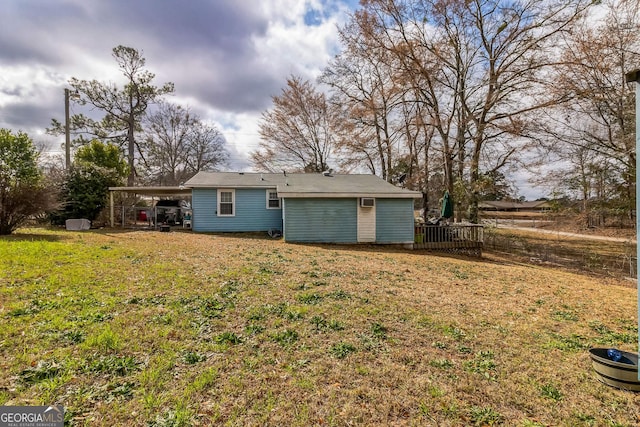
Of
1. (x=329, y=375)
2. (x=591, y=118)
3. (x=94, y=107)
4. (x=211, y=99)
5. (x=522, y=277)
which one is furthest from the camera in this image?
(x=211, y=99)

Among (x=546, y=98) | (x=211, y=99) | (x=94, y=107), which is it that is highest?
(x=211, y=99)

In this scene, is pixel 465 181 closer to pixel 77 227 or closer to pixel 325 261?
pixel 325 261

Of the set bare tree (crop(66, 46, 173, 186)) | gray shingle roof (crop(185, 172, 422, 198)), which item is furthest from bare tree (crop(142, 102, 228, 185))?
gray shingle roof (crop(185, 172, 422, 198))

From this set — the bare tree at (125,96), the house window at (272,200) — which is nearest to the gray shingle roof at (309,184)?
the house window at (272,200)

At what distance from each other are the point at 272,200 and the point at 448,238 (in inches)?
336

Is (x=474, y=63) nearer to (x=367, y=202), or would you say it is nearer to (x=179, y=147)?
(x=367, y=202)

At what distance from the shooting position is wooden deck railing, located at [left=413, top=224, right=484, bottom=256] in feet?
41.3

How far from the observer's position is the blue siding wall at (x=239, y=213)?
14.1 metres

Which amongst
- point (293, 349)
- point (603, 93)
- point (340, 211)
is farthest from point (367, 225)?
point (603, 93)

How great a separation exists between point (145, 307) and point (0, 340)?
1.35 meters

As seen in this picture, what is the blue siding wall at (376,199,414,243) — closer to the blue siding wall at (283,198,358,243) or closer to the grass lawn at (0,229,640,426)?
the blue siding wall at (283,198,358,243)

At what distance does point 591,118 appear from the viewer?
14.0 m

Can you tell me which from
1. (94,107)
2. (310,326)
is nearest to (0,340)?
(310,326)

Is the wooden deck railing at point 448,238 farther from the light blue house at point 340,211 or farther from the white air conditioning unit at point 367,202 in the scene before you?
the white air conditioning unit at point 367,202
